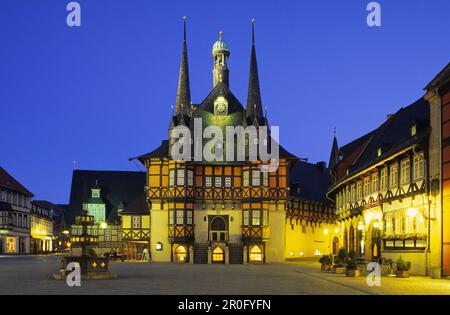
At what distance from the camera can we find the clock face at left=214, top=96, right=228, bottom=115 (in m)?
70.1

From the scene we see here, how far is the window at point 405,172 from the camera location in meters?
40.0

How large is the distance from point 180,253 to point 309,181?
3043cm

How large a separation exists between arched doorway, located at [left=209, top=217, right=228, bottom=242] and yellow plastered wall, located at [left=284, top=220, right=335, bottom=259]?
14.2 m

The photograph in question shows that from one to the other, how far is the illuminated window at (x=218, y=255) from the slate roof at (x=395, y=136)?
13842 mm

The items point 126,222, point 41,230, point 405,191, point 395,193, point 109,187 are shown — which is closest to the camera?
point 405,191

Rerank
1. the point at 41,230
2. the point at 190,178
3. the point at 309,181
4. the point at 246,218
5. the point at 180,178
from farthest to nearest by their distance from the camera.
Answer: the point at 41,230 < the point at 309,181 < the point at 190,178 < the point at 246,218 < the point at 180,178

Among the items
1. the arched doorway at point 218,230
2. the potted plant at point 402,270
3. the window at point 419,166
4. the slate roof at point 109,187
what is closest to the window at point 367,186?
the window at point 419,166

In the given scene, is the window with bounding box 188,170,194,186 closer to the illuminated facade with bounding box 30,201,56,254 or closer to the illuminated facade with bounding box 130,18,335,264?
the illuminated facade with bounding box 130,18,335,264

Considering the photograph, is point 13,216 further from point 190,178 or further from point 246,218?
point 246,218

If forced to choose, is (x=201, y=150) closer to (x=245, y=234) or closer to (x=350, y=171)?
(x=245, y=234)

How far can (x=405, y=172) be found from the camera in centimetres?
4044

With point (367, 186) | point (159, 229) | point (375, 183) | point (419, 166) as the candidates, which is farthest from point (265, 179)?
point (419, 166)

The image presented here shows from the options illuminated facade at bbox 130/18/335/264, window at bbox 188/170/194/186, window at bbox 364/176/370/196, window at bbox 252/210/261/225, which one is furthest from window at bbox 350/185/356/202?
window at bbox 188/170/194/186
